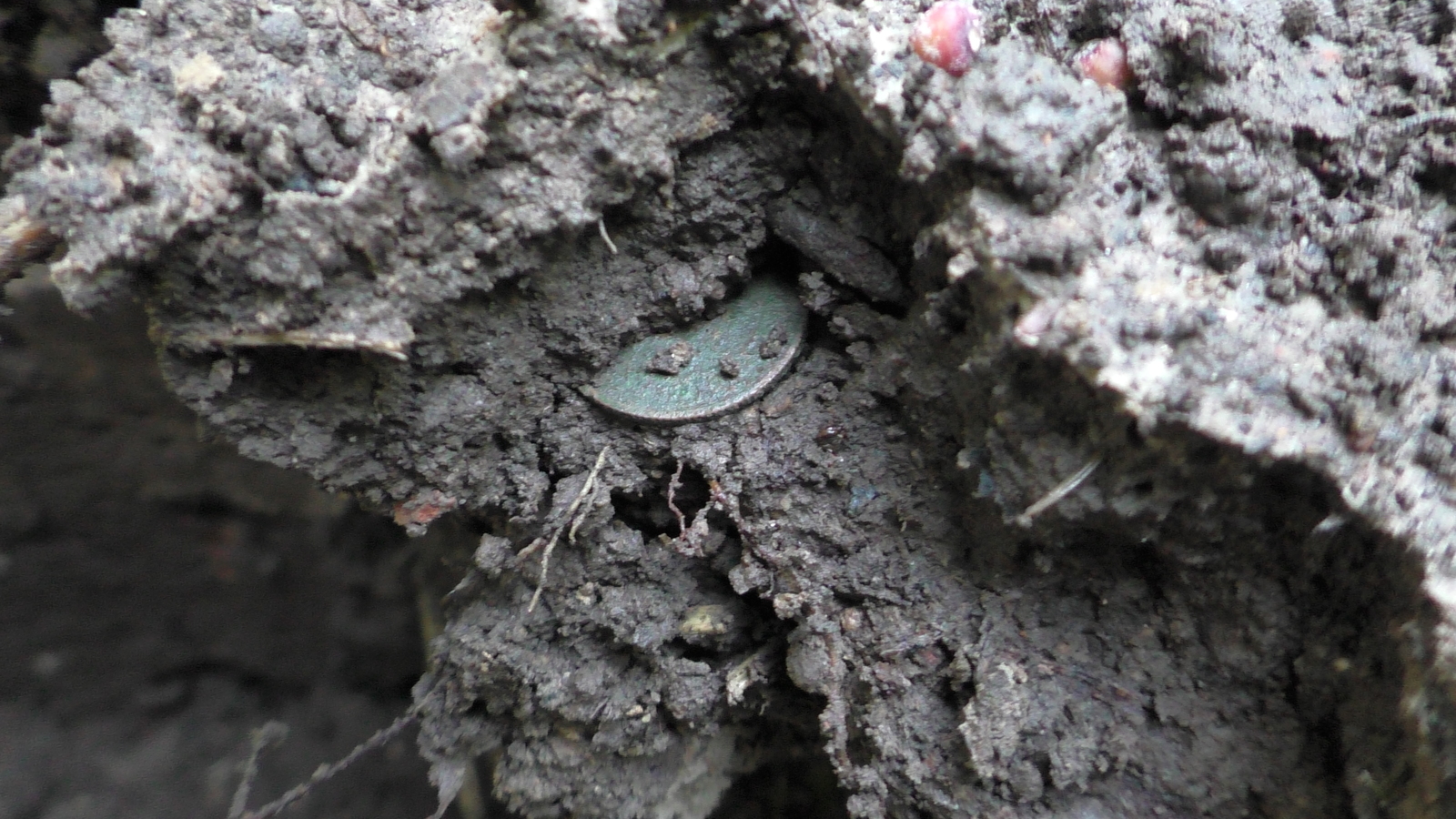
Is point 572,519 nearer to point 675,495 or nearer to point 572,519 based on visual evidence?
point 572,519

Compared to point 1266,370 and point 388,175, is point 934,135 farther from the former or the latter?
point 388,175

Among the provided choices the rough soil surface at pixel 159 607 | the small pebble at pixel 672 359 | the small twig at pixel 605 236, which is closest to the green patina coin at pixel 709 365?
the small pebble at pixel 672 359

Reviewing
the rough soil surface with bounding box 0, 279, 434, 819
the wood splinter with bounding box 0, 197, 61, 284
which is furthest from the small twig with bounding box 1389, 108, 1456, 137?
the rough soil surface with bounding box 0, 279, 434, 819

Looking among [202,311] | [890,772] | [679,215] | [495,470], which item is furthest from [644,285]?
[890,772]

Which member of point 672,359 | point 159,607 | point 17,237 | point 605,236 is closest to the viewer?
point 17,237

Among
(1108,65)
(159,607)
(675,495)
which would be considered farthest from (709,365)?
(159,607)

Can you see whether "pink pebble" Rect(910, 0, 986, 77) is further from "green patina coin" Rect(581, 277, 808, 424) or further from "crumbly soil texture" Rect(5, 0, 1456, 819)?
"green patina coin" Rect(581, 277, 808, 424)

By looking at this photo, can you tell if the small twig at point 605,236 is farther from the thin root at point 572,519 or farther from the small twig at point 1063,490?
the small twig at point 1063,490
